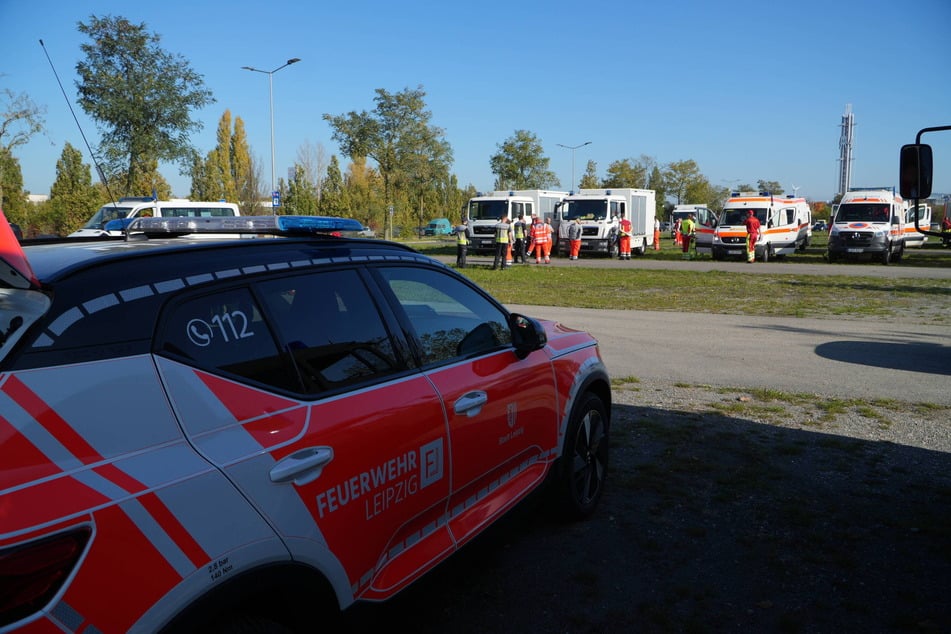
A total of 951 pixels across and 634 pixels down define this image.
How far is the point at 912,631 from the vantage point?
3174 mm

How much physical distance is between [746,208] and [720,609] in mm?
29483

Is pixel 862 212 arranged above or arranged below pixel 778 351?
above

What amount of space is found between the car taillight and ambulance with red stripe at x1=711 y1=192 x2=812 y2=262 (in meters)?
30.1

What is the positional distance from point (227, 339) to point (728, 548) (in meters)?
2.98

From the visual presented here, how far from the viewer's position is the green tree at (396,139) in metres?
45.7

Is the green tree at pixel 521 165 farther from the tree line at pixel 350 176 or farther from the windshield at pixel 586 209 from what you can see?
the windshield at pixel 586 209

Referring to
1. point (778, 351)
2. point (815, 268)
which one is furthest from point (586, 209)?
point (778, 351)

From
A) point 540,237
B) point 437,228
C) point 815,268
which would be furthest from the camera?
point 437,228

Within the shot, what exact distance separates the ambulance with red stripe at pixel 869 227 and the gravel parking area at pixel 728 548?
24.5 meters

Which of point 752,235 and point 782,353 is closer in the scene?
point 782,353

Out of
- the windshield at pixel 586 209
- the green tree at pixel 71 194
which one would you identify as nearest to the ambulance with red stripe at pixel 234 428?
the windshield at pixel 586 209

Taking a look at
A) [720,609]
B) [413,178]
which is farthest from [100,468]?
[413,178]

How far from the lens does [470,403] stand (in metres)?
3.09

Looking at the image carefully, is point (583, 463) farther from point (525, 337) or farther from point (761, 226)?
point (761, 226)
